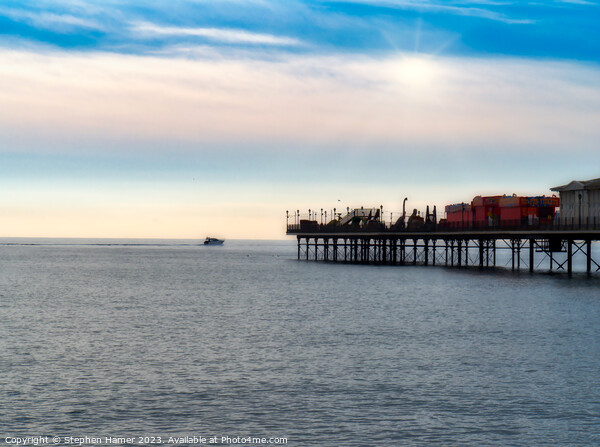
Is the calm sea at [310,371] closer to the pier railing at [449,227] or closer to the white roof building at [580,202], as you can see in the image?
the pier railing at [449,227]

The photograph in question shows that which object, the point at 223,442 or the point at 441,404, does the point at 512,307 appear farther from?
the point at 223,442

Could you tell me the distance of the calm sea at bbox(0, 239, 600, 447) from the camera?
21.6 meters

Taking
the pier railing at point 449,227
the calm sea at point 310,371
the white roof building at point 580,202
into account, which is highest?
the white roof building at point 580,202

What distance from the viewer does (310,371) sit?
2903 cm

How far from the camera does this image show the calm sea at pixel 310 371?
851 inches

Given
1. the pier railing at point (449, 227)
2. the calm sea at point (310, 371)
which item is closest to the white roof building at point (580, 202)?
the pier railing at point (449, 227)

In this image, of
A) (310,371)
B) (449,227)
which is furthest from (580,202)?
(310,371)

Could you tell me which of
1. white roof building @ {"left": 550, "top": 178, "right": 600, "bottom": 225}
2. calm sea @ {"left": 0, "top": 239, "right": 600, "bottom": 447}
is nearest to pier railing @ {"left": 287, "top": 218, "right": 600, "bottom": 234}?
white roof building @ {"left": 550, "top": 178, "right": 600, "bottom": 225}

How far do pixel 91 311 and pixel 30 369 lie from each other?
72.6 feet

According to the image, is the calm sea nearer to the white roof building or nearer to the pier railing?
the pier railing

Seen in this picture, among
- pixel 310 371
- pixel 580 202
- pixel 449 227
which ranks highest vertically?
pixel 580 202

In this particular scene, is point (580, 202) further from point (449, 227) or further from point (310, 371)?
point (310, 371)

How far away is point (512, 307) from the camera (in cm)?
5091

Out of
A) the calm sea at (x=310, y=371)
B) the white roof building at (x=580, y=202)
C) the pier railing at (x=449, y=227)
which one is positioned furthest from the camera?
the white roof building at (x=580, y=202)
